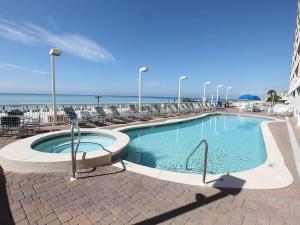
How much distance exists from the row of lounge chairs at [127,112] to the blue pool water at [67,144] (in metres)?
2.46

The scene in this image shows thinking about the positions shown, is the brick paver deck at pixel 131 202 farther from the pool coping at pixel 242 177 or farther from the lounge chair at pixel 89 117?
the lounge chair at pixel 89 117

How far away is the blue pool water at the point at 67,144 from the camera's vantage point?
4820 mm

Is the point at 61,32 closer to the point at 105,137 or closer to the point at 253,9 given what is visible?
the point at 105,137

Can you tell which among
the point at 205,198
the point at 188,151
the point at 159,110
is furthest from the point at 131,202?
the point at 159,110

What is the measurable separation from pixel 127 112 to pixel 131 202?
7790 millimetres

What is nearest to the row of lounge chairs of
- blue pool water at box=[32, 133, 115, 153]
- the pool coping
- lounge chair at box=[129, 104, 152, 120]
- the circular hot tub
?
lounge chair at box=[129, 104, 152, 120]

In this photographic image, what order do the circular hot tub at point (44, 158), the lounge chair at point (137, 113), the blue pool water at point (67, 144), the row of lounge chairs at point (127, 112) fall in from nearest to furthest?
the circular hot tub at point (44, 158) → the blue pool water at point (67, 144) → the row of lounge chairs at point (127, 112) → the lounge chair at point (137, 113)

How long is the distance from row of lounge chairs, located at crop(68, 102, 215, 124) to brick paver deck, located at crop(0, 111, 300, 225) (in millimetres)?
5406

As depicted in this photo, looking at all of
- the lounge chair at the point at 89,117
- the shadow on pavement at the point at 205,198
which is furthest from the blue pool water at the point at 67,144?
the shadow on pavement at the point at 205,198

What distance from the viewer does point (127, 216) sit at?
2072 mm

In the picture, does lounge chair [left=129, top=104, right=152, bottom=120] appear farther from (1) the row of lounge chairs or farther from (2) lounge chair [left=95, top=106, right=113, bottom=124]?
(2) lounge chair [left=95, top=106, right=113, bottom=124]

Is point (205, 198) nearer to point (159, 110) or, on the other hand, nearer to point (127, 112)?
point (127, 112)

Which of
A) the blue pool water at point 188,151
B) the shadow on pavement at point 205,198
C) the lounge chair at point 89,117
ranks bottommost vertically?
the blue pool water at point 188,151

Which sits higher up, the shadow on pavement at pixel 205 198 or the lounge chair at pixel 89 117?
the lounge chair at pixel 89 117
